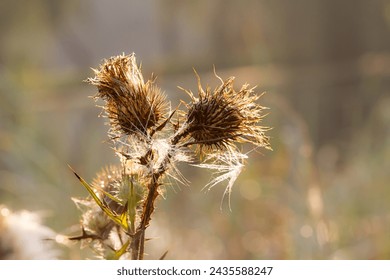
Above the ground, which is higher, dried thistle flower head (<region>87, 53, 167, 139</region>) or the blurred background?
the blurred background

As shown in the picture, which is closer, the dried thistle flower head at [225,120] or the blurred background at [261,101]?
the dried thistle flower head at [225,120]

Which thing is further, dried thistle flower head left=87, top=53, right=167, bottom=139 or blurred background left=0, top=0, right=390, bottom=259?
blurred background left=0, top=0, right=390, bottom=259

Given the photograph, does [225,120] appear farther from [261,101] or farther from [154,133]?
[261,101]

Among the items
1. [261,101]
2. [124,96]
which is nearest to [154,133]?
[124,96]

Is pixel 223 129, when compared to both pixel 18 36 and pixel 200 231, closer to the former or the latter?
pixel 200 231

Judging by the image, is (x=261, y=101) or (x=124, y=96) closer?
(x=124, y=96)

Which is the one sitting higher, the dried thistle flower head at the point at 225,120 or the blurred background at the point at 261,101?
the blurred background at the point at 261,101

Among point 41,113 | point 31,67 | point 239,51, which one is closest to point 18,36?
point 31,67
